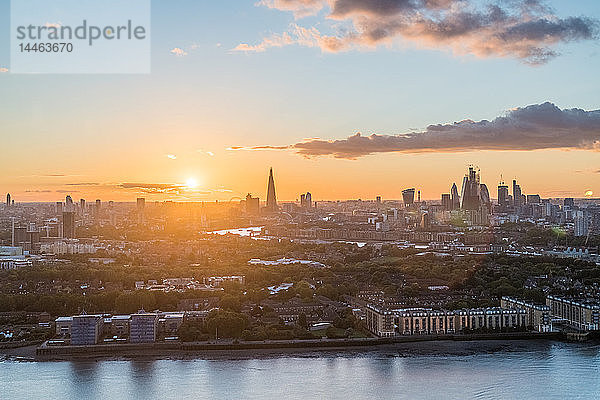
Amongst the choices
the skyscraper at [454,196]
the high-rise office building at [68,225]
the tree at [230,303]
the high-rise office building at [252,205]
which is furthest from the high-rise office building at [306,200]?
the tree at [230,303]

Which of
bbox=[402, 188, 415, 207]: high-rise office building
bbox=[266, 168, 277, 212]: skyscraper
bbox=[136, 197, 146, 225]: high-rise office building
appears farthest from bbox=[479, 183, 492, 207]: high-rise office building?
bbox=[136, 197, 146, 225]: high-rise office building

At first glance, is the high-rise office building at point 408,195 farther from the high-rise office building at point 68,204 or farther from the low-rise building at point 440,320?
the low-rise building at point 440,320

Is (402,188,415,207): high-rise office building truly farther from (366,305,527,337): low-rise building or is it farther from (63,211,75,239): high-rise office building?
(366,305,527,337): low-rise building

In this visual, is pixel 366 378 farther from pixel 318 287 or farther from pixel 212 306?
pixel 318 287

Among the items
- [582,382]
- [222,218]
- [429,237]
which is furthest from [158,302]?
[222,218]

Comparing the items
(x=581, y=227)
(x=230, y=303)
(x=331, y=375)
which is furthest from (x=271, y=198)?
(x=331, y=375)
